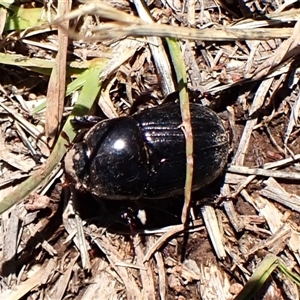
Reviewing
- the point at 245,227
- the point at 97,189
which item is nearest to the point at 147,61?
the point at 97,189

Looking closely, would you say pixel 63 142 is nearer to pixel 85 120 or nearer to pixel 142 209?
pixel 85 120

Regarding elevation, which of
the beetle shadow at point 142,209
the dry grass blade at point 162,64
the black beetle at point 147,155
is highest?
the dry grass blade at point 162,64

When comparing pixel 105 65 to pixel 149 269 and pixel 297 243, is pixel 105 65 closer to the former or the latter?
pixel 149 269

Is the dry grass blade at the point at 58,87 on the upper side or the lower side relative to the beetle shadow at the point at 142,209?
upper

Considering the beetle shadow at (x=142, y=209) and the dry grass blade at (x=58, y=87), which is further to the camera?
the beetle shadow at (x=142, y=209)

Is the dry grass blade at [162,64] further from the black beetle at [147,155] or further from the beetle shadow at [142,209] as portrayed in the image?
the beetle shadow at [142,209]

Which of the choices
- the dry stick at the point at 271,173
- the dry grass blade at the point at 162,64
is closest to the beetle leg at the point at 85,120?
the dry grass blade at the point at 162,64


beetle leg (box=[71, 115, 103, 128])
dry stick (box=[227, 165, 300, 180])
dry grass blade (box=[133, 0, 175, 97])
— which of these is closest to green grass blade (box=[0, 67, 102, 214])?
beetle leg (box=[71, 115, 103, 128])

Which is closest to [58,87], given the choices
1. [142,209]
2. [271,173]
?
[142,209]
